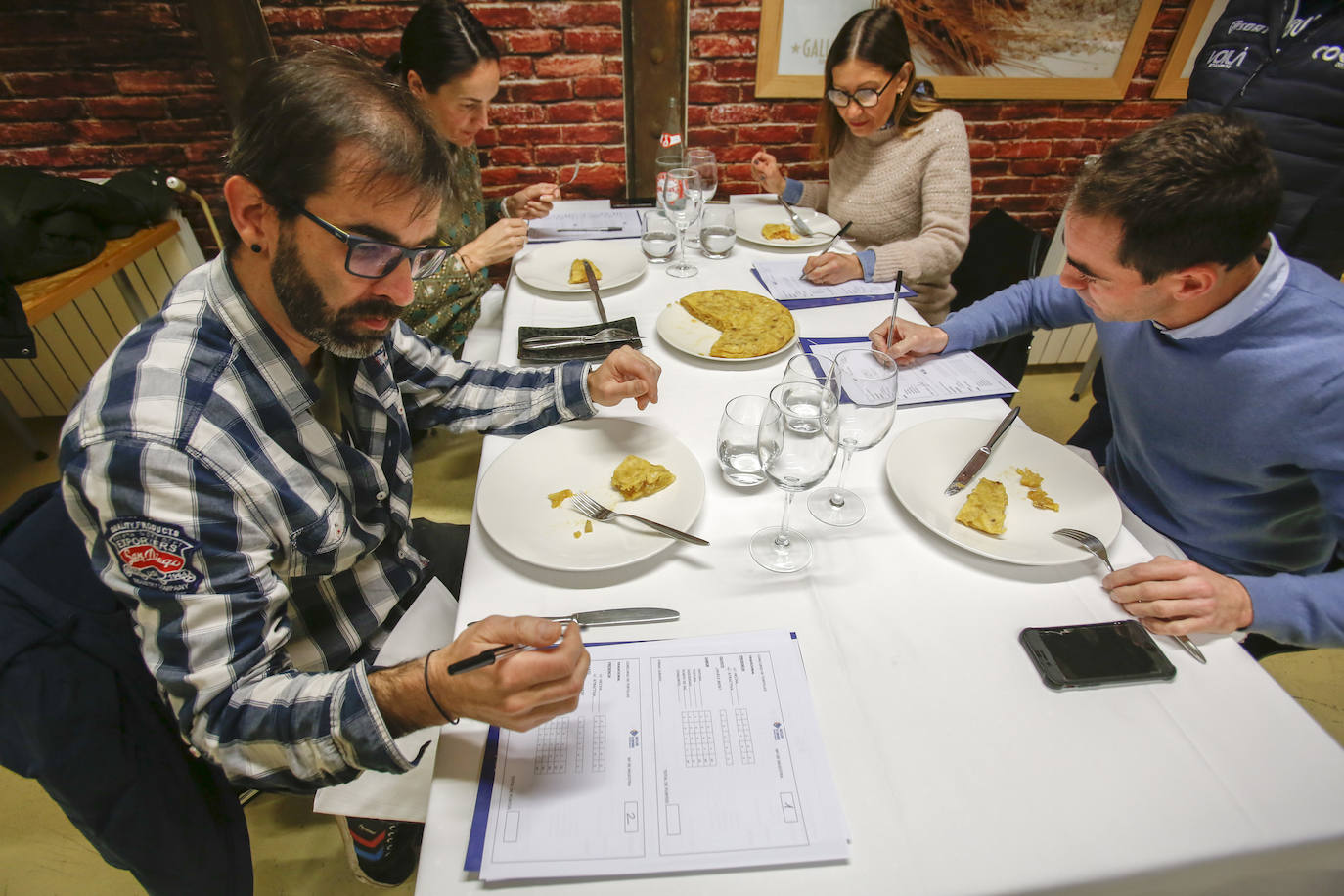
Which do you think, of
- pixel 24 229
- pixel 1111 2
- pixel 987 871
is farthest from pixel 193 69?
pixel 1111 2

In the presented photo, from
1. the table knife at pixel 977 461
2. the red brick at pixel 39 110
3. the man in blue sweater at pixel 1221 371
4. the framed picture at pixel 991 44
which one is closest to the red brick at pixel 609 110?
the framed picture at pixel 991 44

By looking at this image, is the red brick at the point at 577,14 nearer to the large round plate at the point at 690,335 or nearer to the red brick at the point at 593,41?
the red brick at the point at 593,41

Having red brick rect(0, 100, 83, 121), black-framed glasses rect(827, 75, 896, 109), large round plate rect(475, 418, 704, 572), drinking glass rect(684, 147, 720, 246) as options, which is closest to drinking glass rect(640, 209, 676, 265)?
drinking glass rect(684, 147, 720, 246)

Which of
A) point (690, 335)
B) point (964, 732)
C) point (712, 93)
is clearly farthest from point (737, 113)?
point (964, 732)

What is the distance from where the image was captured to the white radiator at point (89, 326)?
2557 millimetres

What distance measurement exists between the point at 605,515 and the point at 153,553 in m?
0.57

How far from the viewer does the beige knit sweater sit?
1.92m

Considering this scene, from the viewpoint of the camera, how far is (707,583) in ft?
3.05

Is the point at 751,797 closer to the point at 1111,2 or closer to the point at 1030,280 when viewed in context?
the point at 1030,280

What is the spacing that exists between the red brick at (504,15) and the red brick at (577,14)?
36 millimetres

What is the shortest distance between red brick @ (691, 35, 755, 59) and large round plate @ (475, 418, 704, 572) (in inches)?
80.7

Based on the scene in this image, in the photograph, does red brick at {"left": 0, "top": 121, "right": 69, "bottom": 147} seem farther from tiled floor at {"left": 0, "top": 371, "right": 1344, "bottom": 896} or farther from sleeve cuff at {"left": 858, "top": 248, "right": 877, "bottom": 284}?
sleeve cuff at {"left": 858, "top": 248, "right": 877, "bottom": 284}

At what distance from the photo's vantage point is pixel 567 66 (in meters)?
2.55

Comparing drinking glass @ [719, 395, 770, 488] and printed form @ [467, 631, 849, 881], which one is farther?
drinking glass @ [719, 395, 770, 488]
